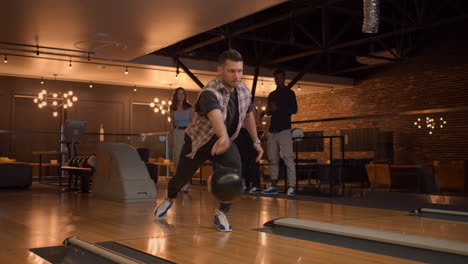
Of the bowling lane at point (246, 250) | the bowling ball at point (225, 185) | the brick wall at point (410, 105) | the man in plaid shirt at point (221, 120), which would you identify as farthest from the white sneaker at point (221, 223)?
the brick wall at point (410, 105)

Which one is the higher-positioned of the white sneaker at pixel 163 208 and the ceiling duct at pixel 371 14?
the ceiling duct at pixel 371 14

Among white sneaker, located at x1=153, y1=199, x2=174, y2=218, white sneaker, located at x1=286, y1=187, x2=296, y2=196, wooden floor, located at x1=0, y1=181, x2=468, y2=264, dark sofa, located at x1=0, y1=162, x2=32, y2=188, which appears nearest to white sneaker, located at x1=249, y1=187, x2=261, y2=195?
white sneaker, located at x1=286, y1=187, x2=296, y2=196

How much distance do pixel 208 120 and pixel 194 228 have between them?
86cm

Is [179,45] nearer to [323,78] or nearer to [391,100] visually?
[323,78]

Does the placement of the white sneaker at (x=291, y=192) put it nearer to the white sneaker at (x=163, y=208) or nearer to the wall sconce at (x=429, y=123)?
the wall sconce at (x=429, y=123)

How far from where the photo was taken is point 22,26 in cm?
809

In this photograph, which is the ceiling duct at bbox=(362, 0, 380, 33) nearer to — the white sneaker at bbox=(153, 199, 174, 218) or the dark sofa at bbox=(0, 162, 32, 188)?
the white sneaker at bbox=(153, 199, 174, 218)

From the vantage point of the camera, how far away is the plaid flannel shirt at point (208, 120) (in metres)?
3.24

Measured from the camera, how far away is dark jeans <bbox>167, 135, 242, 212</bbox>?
132 inches

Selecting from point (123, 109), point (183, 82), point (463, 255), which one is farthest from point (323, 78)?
point (463, 255)

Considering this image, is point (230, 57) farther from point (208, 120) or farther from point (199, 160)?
point (199, 160)

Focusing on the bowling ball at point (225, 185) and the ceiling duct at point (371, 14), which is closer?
the bowling ball at point (225, 185)

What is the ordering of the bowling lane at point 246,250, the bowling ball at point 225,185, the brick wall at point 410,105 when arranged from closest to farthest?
the bowling ball at point 225,185, the bowling lane at point 246,250, the brick wall at point 410,105

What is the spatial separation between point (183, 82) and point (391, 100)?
5.72 metres
